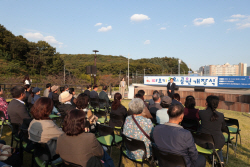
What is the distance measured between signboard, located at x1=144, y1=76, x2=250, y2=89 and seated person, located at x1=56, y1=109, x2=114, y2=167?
14.6 meters

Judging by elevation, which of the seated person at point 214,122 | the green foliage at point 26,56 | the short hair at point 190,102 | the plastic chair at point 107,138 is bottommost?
the plastic chair at point 107,138

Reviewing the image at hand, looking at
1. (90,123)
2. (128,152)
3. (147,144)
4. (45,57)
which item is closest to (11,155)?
(90,123)

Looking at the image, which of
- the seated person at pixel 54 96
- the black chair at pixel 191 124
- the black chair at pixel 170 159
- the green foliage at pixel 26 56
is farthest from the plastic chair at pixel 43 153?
the green foliage at pixel 26 56

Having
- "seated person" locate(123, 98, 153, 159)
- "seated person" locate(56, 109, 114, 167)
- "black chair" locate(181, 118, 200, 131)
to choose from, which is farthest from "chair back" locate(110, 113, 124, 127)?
"seated person" locate(56, 109, 114, 167)

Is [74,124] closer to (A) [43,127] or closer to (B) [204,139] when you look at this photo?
(A) [43,127]

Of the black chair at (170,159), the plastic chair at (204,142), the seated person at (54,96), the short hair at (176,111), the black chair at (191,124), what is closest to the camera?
the black chair at (170,159)

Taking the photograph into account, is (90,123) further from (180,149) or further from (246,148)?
(246,148)

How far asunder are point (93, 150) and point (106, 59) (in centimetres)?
9070

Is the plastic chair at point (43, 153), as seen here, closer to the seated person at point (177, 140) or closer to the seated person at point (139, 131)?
the seated person at point (139, 131)

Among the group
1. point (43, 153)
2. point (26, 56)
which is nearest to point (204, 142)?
point (43, 153)

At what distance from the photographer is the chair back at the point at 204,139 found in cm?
239

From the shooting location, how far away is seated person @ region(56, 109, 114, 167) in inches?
62.1

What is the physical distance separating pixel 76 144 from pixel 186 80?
49.2ft

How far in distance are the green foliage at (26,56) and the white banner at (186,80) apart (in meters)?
25.4
